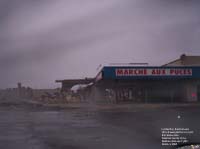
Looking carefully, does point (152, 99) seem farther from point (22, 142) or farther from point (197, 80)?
point (22, 142)

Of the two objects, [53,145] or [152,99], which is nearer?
[53,145]

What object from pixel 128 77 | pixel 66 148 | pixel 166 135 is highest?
pixel 128 77

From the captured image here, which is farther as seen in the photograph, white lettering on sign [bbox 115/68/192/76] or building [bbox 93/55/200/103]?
white lettering on sign [bbox 115/68/192/76]

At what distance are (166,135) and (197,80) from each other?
32.7 metres

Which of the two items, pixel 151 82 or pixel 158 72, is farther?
pixel 158 72

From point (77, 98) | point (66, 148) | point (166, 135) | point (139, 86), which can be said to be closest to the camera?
point (166, 135)

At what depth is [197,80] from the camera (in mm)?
36281

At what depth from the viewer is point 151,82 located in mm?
35406

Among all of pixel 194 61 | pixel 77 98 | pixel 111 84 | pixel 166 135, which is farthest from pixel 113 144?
pixel 194 61

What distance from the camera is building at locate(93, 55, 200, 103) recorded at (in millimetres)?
34000

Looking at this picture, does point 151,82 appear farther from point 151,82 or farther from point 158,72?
point 158,72

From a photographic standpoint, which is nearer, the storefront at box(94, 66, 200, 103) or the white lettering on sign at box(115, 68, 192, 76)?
the storefront at box(94, 66, 200, 103)

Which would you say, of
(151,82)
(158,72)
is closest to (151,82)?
(151,82)

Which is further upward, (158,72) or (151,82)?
(158,72)
